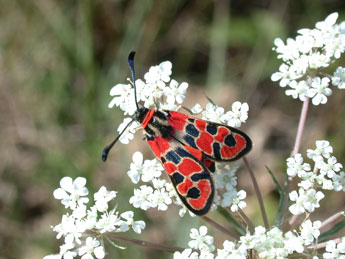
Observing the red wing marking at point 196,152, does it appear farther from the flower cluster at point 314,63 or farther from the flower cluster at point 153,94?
the flower cluster at point 314,63

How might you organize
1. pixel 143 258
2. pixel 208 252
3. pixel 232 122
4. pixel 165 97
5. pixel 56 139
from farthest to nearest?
pixel 56 139
pixel 143 258
pixel 165 97
pixel 232 122
pixel 208 252

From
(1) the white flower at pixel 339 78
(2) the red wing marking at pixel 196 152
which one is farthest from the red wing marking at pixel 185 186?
(1) the white flower at pixel 339 78

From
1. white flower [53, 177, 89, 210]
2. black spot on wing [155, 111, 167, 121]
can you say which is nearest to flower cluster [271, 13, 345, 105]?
black spot on wing [155, 111, 167, 121]

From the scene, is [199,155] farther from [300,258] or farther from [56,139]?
[56,139]

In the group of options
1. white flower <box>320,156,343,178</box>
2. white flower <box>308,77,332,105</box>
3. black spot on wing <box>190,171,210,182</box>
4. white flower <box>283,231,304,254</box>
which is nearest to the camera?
white flower <box>283,231,304,254</box>

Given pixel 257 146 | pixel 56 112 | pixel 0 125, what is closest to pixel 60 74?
pixel 56 112

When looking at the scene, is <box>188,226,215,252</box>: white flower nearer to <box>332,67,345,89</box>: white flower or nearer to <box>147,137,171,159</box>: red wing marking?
<box>147,137,171,159</box>: red wing marking
